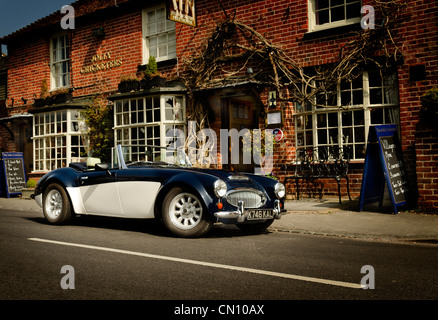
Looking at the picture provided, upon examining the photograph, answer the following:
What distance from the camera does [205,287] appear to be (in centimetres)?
348

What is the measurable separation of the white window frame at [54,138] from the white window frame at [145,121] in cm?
175

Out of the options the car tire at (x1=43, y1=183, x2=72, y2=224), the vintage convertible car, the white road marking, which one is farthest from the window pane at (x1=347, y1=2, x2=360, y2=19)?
the white road marking

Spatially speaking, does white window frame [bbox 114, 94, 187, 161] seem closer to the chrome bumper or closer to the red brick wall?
the red brick wall

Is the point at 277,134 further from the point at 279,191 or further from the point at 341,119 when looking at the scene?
the point at 279,191

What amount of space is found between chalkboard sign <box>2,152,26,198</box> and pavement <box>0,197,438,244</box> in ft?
31.3

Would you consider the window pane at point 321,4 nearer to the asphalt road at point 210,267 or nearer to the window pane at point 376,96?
the window pane at point 376,96

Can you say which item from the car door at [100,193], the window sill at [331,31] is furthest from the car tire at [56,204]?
the window sill at [331,31]

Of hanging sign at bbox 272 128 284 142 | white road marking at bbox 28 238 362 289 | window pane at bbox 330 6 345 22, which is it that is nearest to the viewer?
white road marking at bbox 28 238 362 289

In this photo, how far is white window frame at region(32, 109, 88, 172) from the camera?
14.8 m

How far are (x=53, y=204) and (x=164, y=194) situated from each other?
259cm

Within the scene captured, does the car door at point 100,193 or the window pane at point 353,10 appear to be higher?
the window pane at point 353,10

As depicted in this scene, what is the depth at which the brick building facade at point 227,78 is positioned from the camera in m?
9.30

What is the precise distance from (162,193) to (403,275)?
10.7 feet

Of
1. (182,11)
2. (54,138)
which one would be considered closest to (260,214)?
(182,11)
